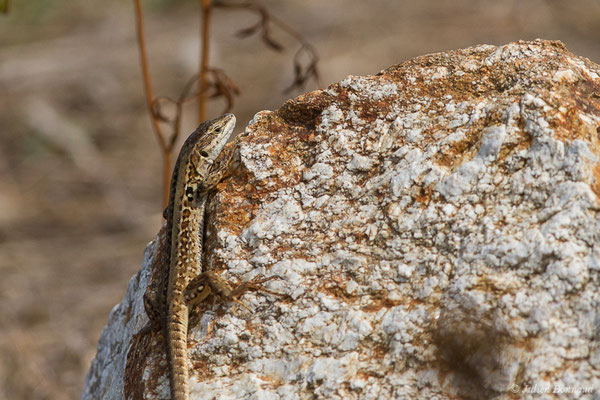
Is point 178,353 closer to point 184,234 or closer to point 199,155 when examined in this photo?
point 184,234

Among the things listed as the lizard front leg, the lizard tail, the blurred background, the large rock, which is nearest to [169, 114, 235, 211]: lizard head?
the large rock

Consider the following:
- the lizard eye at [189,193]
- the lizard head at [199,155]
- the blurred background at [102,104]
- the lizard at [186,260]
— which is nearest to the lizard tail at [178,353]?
the lizard at [186,260]

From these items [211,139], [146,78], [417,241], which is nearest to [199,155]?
[211,139]

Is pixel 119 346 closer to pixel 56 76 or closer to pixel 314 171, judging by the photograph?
pixel 314 171

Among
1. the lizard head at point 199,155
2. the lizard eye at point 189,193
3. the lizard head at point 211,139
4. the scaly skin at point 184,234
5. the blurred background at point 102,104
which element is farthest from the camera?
the blurred background at point 102,104

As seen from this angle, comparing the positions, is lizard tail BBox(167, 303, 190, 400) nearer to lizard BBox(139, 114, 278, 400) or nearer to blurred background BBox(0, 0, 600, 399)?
lizard BBox(139, 114, 278, 400)

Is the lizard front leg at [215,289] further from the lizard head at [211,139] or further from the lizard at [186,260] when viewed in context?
the lizard head at [211,139]

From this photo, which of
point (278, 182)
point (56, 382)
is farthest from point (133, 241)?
point (278, 182)
